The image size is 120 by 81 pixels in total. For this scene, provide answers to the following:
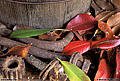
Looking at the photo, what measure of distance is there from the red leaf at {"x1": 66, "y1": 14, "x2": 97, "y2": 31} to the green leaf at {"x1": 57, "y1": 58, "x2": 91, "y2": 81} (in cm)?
37

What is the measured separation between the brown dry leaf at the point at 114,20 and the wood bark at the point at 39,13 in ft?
0.89

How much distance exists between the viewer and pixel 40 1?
3.49ft

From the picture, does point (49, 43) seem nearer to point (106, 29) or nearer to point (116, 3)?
point (106, 29)

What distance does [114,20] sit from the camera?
1265mm

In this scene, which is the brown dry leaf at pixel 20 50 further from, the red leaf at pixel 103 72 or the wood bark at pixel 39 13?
the red leaf at pixel 103 72

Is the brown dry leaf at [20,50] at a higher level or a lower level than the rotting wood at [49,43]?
lower

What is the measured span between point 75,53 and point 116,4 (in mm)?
720

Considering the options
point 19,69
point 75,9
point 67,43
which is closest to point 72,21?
point 75,9

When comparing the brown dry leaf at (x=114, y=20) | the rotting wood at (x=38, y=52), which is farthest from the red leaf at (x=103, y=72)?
the brown dry leaf at (x=114, y=20)

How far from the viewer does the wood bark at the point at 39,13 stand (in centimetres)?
111

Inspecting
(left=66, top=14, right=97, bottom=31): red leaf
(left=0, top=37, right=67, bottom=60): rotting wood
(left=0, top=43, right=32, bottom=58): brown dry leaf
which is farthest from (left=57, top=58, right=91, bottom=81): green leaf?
(left=66, top=14, right=97, bottom=31): red leaf

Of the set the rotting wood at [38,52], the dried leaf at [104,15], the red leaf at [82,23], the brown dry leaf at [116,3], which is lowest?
the rotting wood at [38,52]

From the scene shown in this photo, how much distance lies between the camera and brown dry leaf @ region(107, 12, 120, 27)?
1260 millimetres

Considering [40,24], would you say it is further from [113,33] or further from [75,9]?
[113,33]
